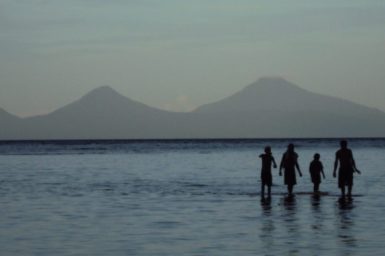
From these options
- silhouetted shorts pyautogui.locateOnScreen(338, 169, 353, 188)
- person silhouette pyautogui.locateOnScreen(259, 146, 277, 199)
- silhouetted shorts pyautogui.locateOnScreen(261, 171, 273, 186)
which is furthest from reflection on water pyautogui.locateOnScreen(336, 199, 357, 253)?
silhouetted shorts pyautogui.locateOnScreen(261, 171, 273, 186)

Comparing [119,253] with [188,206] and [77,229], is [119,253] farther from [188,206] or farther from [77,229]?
[188,206]

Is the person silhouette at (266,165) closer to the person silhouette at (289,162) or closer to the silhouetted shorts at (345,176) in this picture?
the person silhouette at (289,162)

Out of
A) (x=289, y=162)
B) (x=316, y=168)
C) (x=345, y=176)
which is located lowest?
(x=345, y=176)

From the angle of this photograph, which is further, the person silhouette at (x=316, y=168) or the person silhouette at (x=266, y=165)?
the person silhouette at (x=316, y=168)

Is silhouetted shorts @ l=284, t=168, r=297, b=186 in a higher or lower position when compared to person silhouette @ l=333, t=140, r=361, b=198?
lower

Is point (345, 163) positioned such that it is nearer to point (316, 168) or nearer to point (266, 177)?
point (316, 168)

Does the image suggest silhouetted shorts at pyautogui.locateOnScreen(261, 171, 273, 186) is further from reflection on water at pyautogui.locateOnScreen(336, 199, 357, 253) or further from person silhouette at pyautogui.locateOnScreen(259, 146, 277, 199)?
reflection on water at pyautogui.locateOnScreen(336, 199, 357, 253)

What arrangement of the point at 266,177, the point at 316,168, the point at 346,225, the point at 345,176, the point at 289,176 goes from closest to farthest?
the point at 346,225, the point at 345,176, the point at 266,177, the point at 316,168, the point at 289,176

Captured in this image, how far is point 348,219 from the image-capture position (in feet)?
64.4

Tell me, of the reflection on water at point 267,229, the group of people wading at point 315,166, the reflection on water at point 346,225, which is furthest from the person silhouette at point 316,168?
the reflection on water at point 267,229

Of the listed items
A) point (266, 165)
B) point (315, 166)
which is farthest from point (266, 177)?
point (315, 166)

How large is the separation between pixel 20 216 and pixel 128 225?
3668 millimetres

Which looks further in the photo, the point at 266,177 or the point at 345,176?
the point at 266,177

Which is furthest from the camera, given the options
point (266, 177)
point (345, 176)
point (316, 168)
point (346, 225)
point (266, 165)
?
point (316, 168)
